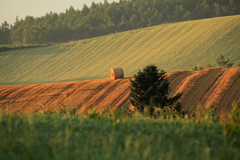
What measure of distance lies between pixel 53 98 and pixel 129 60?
2859 centimetres

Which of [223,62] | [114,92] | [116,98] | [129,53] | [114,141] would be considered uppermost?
[129,53]

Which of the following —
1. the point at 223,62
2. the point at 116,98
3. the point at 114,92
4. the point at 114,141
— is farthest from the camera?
the point at 223,62

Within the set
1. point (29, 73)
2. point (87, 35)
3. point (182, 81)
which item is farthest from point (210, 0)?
point (182, 81)

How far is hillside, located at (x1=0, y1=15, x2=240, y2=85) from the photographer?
4441 centimetres

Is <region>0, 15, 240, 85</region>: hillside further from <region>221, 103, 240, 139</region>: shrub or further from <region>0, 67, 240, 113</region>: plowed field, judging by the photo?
<region>221, 103, 240, 139</region>: shrub

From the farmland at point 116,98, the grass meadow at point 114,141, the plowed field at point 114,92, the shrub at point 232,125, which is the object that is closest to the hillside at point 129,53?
the farmland at point 116,98

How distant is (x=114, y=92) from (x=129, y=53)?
3328cm

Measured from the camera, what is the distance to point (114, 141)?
656 centimetres

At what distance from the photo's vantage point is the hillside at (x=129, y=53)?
4441 centimetres

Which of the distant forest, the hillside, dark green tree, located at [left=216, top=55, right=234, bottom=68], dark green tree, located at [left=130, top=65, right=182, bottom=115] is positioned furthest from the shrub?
the distant forest

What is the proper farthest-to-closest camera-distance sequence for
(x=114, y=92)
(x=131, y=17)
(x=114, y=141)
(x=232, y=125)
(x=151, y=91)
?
(x=131, y=17)
(x=114, y=92)
(x=151, y=91)
(x=232, y=125)
(x=114, y=141)

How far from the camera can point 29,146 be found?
584 cm

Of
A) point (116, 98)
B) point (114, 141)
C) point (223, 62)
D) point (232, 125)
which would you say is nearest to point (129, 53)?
point (223, 62)

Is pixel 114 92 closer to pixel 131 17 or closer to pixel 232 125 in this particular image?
pixel 232 125
